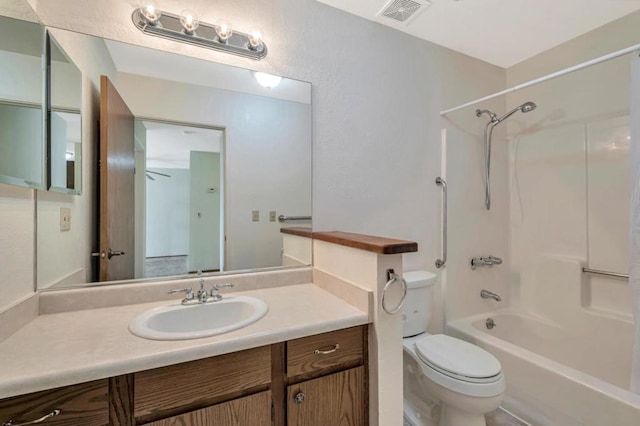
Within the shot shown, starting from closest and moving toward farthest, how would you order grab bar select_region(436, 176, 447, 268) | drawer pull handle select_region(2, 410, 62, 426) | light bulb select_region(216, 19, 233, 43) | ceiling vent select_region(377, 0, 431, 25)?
1. drawer pull handle select_region(2, 410, 62, 426)
2. light bulb select_region(216, 19, 233, 43)
3. ceiling vent select_region(377, 0, 431, 25)
4. grab bar select_region(436, 176, 447, 268)

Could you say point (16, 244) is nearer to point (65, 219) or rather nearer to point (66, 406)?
point (65, 219)

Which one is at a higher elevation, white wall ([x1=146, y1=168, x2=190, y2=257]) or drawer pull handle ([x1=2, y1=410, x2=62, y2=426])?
white wall ([x1=146, y1=168, x2=190, y2=257])

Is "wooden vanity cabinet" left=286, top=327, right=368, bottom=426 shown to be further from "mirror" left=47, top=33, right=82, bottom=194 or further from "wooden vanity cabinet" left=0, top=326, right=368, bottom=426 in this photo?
"mirror" left=47, top=33, right=82, bottom=194

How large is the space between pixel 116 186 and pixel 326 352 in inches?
47.0

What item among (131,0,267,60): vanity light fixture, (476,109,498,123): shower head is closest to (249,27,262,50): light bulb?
(131,0,267,60): vanity light fixture

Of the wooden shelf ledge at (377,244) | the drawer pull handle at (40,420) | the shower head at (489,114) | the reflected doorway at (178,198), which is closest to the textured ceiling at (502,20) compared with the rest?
the shower head at (489,114)

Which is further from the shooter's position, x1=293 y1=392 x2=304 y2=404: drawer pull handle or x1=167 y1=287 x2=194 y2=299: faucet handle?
x1=167 y1=287 x2=194 y2=299: faucet handle

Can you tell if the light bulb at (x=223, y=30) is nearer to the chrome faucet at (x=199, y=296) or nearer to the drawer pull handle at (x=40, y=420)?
the chrome faucet at (x=199, y=296)

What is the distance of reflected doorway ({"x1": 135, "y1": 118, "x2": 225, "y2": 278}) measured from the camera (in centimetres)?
133

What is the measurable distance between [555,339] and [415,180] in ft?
5.35

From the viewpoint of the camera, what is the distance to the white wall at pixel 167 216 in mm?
1331

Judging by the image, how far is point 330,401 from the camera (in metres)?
1.06

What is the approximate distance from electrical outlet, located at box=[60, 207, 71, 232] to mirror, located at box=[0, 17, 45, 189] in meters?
0.14

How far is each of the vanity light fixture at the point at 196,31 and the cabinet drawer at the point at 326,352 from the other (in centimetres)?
140
